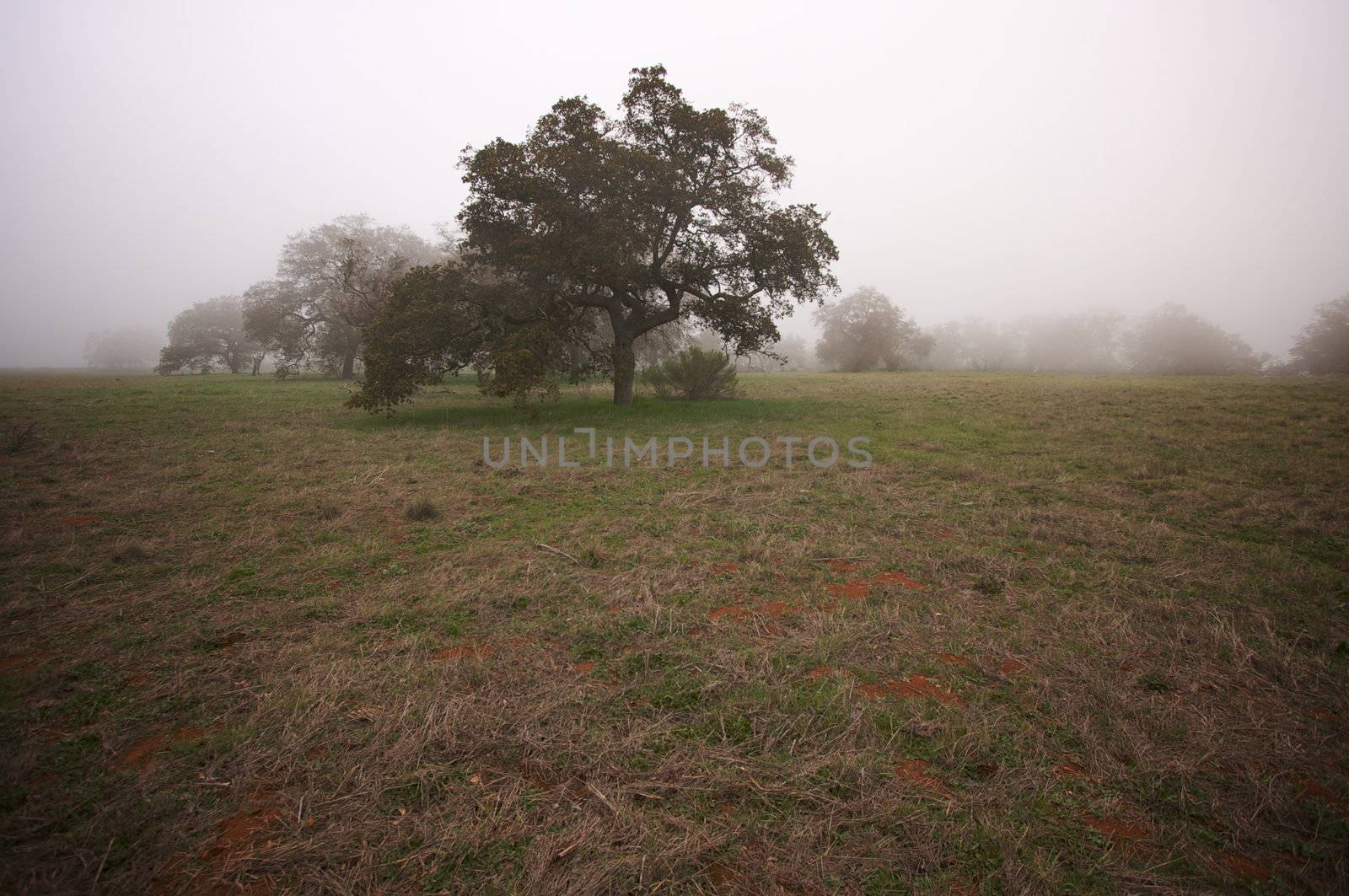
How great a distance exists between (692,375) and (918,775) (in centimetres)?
1624

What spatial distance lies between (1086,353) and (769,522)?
2817 inches

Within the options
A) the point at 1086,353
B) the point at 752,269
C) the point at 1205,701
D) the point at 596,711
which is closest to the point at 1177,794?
the point at 1205,701

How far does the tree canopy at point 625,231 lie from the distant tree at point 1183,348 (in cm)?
4237

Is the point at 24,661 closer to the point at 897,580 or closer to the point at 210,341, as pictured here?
the point at 897,580

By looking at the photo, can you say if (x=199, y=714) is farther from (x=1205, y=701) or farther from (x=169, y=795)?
(x=1205, y=701)

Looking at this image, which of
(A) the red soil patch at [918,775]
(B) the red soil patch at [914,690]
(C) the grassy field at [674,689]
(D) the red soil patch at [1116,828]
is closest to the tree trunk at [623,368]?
(C) the grassy field at [674,689]

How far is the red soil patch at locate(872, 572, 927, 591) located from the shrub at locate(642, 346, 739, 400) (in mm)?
13934

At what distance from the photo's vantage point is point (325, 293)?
31.3 metres

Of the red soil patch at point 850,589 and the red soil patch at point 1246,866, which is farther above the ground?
the red soil patch at point 850,589

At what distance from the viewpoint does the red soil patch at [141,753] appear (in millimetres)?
2568

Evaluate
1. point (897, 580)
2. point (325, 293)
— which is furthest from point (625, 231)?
point (325, 293)

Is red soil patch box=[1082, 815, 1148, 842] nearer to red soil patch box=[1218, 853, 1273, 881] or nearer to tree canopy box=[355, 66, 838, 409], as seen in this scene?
red soil patch box=[1218, 853, 1273, 881]

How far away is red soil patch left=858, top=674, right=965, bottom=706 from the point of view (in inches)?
123

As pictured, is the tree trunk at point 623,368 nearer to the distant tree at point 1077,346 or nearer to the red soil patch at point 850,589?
the red soil patch at point 850,589
